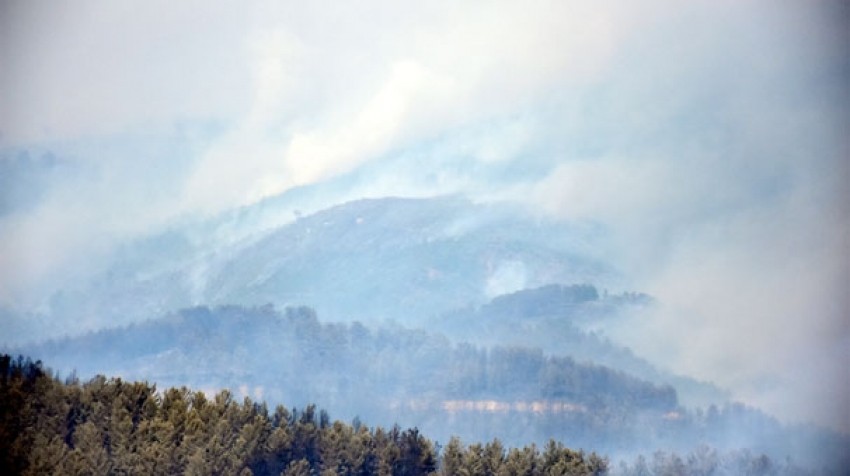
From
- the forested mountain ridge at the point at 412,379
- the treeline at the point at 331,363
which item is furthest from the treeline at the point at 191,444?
the treeline at the point at 331,363

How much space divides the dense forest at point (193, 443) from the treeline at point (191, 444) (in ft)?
0.06

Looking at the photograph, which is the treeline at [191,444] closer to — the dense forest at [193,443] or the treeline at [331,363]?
the dense forest at [193,443]

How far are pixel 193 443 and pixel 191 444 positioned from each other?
0.17 feet

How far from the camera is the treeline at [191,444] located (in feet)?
66.5

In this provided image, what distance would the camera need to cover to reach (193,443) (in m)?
20.5

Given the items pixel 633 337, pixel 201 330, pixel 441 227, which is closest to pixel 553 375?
pixel 633 337

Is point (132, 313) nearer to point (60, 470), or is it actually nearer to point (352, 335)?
point (352, 335)

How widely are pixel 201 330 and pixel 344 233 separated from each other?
14.8ft

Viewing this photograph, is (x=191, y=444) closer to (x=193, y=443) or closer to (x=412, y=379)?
(x=193, y=443)

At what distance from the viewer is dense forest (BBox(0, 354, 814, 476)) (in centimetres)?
2028

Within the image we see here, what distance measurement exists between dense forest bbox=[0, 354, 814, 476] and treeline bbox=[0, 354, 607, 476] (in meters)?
0.02

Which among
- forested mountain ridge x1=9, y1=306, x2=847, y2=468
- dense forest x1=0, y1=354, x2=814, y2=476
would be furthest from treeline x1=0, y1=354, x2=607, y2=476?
forested mountain ridge x1=9, y1=306, x2=847, y2=468

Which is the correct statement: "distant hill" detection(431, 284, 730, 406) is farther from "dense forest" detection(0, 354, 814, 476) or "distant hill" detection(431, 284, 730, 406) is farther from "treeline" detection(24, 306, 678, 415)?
"dense forest" detection(0, 354, 814, 476)

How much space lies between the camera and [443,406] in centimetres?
3061
